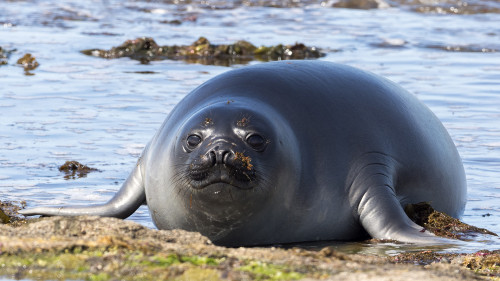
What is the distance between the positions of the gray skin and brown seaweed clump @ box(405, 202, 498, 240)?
104mm

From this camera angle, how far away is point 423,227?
18.5 ft

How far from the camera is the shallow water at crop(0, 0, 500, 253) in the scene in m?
7.51

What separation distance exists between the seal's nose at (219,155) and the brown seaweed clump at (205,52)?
9.03 m

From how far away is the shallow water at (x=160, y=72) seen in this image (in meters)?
7.51

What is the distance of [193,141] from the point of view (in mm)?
4996

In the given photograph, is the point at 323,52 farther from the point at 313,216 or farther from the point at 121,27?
the point at 313,216

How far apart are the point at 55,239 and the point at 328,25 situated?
637 inches

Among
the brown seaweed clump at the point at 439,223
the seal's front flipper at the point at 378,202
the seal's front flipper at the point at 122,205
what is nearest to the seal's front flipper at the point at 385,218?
the seal's front flipper at the point at 378,202

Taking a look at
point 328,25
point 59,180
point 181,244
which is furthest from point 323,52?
point 181,244

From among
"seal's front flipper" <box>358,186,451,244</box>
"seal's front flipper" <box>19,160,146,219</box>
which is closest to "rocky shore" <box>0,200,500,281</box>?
"seal's front flipper" <box>358,186,451,244</box>

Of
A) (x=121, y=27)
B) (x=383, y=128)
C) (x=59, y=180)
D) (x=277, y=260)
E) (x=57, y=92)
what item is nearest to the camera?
(x=277, y=260)

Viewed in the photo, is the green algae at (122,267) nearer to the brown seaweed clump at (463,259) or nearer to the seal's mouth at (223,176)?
the seal's mouth at (223,176)

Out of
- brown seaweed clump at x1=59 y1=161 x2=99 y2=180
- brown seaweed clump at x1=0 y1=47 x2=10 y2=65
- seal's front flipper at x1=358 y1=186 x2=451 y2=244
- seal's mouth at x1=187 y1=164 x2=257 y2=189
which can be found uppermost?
seal's mouth at x1=187 y1=164 x2=257 y2=189

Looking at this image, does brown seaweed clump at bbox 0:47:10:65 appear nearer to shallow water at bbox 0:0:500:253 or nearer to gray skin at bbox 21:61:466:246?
shallow water at bbox 0:0:500:253
